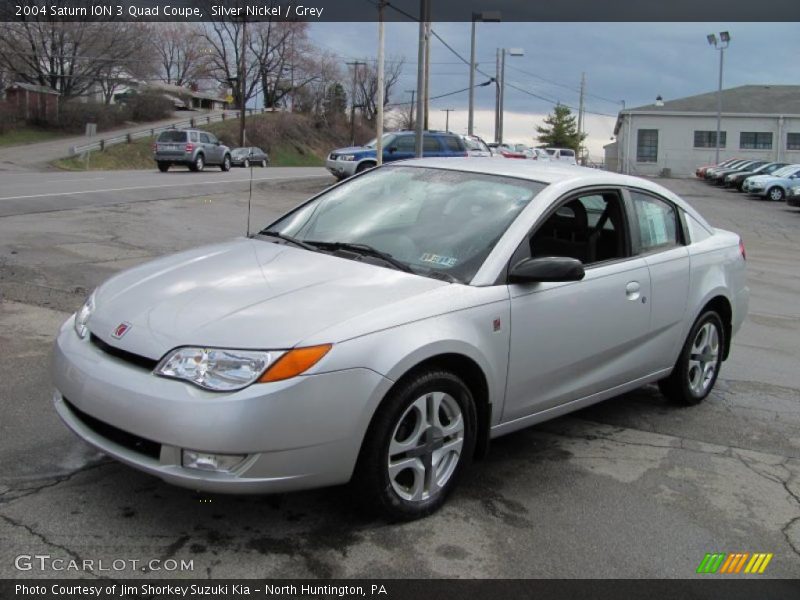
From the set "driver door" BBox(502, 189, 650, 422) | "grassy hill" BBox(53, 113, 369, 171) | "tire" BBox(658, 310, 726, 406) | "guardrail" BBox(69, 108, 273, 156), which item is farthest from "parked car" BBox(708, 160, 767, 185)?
"driver door" BBox(502, 189, 650, 422)

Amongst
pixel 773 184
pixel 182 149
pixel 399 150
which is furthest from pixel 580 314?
pixel 773 184

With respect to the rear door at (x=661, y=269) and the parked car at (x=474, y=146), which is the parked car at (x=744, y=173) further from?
the rear door at (x=661, y=269)

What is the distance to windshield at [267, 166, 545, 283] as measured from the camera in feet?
13.4

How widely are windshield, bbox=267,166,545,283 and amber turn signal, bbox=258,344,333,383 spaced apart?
0.93 m

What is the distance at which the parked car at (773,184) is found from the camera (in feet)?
113

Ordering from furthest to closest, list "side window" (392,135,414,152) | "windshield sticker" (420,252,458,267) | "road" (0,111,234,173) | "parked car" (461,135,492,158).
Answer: "road" (0,111,234,173), "parked car" (461,135,492,158), "side window" (392,135,414,152), "windshield sticker" (420,252,458,267)

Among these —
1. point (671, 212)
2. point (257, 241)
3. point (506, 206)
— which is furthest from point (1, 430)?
point (671, 212)

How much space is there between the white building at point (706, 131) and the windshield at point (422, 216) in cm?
5914

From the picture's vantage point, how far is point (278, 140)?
237ft

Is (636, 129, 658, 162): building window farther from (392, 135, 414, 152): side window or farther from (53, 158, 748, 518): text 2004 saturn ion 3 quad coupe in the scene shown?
(53, 158, 748, 518): text 2004 saturn ion 3 quad coupe

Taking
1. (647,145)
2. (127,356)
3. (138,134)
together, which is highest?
(647,145)

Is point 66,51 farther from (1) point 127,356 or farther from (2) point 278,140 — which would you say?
(1) point 127,356

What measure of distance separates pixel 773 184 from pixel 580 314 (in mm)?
34235

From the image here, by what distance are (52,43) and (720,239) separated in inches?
2566
